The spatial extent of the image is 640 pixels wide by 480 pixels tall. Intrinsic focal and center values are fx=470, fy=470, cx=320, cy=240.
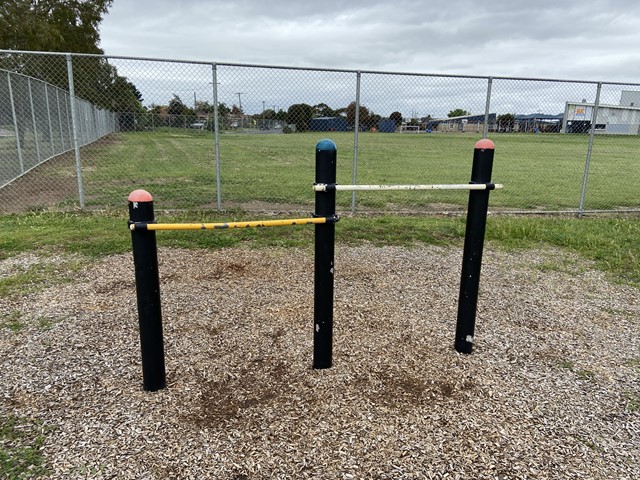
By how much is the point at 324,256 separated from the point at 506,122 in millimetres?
6347

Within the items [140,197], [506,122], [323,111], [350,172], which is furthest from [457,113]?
[140,197]

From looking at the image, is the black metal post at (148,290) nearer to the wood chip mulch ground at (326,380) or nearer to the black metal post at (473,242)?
the wood chip mulch ground at (326,380)

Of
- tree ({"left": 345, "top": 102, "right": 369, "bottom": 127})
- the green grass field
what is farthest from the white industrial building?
tree ({"left": 345, "top": 102, "right": 369, "bottom": 127})

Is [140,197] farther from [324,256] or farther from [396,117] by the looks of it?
[396,117]

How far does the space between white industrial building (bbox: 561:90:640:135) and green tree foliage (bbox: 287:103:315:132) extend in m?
4.31

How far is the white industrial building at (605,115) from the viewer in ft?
26.5

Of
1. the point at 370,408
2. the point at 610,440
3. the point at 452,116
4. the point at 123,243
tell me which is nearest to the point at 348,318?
the point at 370,408

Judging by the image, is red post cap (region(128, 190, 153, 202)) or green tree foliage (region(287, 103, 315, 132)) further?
green tree foliage (region(287, 103, 315, 132))

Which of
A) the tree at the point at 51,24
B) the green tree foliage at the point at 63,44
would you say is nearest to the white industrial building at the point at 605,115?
the green tree foliage at the point at 63,44

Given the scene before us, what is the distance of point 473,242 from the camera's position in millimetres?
3270

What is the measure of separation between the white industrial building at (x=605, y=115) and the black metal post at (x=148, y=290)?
24.9 ft

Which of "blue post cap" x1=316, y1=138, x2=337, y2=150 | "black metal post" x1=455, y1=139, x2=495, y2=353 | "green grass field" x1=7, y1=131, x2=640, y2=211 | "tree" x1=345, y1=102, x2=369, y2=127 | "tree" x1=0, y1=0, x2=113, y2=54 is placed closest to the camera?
"blue post cap" x1=316, y1=138, x2=337, y2=150

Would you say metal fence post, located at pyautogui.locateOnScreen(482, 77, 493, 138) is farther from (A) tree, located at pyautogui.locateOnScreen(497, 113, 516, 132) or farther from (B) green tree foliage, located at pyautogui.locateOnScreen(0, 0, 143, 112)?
(B) green tree foliage, located at pyautogui.locateOnScreen(0, 0, 143, 112)

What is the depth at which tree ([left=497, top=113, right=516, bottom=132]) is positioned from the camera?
788 cm
